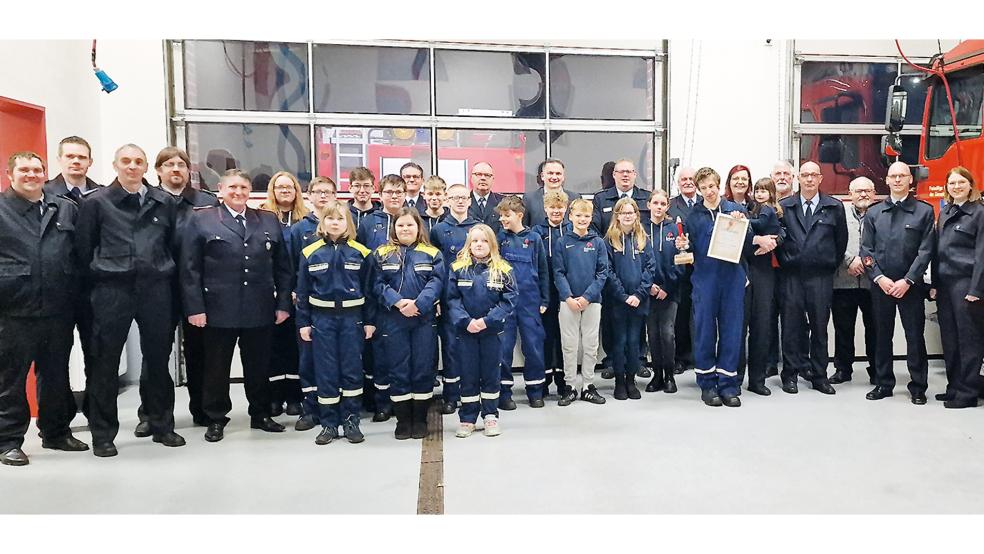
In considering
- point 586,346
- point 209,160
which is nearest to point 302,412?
point 586,346

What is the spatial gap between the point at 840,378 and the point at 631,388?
169cm

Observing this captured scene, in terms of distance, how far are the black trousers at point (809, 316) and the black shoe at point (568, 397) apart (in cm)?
154

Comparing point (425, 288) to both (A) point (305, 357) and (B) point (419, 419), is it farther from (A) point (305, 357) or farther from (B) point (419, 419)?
(A) point (305, 357)

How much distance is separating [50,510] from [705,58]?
581 cm

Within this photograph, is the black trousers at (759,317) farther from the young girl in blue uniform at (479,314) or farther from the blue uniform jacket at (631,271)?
the young girl in blue uniform at (479,314)

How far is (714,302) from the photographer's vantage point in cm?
416

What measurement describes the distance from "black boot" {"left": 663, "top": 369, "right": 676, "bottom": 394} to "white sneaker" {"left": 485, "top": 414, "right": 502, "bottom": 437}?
152 centimetres

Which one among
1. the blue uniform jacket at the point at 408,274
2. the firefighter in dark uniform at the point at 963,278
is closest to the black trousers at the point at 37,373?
the blue uniform jacket at the point at 408,274

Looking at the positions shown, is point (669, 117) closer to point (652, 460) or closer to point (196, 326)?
point (652, 460)

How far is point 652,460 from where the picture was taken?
315 centimetres

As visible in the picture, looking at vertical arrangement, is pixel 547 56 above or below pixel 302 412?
above

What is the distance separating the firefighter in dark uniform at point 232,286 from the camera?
3459 mm

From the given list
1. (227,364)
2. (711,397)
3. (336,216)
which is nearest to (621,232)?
(711,397)

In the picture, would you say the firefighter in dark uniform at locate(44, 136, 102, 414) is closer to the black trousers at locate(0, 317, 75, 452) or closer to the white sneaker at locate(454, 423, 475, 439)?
the black trousers at locate(0, 317, 75, 452)
